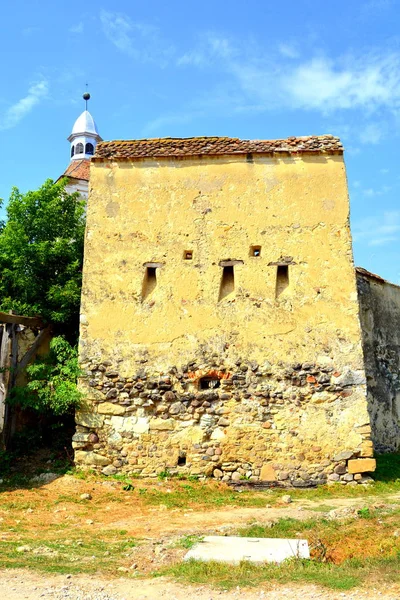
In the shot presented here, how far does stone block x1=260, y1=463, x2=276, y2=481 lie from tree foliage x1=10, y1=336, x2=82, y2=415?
3559mm

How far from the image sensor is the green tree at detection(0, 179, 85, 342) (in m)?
11.0

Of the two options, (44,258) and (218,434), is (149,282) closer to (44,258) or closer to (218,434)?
(44,258)

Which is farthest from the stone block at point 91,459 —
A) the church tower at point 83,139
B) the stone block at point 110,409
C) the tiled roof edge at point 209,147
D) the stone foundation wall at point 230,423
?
the church tower at point 83,139

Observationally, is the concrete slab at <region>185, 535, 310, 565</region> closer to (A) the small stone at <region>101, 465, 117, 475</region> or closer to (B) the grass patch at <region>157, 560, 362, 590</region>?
(B) the grass patch at <region>157, 560, 362, 590</region>

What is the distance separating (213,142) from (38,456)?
7120 mm

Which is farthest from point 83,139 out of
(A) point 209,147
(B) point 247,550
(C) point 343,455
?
(B) point 247,550

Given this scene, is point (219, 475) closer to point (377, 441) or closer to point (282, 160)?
point (377, 441)

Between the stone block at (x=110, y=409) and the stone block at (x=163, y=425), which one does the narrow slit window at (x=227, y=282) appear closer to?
the stone block at (x=163, y=425)

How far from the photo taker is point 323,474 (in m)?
8.98

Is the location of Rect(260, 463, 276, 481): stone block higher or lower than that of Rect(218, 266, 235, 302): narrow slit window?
lower

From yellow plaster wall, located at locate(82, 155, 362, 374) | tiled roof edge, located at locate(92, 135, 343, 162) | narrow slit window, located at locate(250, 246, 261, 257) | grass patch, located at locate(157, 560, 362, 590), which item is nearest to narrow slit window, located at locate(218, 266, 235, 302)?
yellow plaster wall, located at locate(82, 155, 362, 374)

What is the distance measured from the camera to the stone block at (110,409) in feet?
31.2

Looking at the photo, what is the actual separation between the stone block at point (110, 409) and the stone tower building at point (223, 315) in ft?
0.07

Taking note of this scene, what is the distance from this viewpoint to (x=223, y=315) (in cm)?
969
